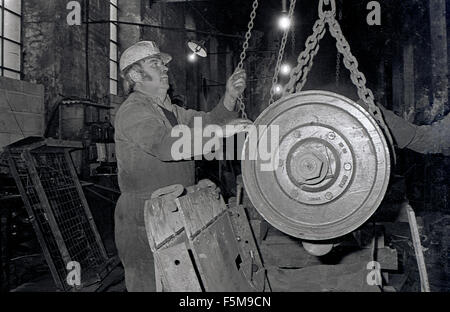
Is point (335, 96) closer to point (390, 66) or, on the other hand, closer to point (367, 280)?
point (367, 280)

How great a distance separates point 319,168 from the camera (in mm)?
2160

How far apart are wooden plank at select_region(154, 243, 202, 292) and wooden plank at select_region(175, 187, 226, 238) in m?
0.15

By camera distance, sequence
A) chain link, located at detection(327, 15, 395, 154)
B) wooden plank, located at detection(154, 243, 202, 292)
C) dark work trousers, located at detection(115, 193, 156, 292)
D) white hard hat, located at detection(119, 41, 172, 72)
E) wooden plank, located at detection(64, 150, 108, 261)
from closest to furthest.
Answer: wooden plank, located at detection(154, 243, 202, 292)
chain link, located at detection(327, 15, 395, 154)
dark work trousers, located at detection(115, 193, 156, 292)
white hard hat, located at detection(119, 41, 172, 72)
wooden plank, located at detection(64, 150, 108, 261)

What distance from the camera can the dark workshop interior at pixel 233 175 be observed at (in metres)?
2.18

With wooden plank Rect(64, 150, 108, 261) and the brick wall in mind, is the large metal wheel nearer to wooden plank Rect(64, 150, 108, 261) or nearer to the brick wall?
wooden plank Rect(64, 150, 108, 261)

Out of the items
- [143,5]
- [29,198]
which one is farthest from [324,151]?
[143,5]

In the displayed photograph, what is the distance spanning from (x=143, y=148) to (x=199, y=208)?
0.57 meters

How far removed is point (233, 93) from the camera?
111 inches

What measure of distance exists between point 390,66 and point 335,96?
892 cm

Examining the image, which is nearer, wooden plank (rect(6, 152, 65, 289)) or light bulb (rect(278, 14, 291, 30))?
light bulb (rect(278, 14, 291, 30))

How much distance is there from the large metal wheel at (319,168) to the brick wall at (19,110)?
4692mm

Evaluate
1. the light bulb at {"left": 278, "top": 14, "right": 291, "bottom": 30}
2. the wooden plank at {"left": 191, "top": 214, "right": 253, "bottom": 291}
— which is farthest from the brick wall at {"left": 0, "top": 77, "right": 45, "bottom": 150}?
the wooden plank at {"left": 191, "top": 214, "right": 253, "bottom": 291}

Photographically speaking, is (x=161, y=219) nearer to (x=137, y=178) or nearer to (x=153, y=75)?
(x=137, y=178)

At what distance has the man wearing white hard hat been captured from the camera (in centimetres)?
235
